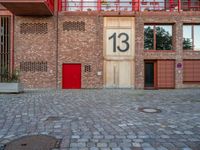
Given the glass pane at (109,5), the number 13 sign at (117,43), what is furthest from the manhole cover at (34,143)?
the glass pane at (109,5)

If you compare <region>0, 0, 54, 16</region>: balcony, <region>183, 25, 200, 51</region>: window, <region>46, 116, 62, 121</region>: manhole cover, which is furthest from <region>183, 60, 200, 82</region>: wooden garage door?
<region>46, 116, 62, 121</region>: manhole cover

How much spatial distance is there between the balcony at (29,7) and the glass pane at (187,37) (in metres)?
11.6

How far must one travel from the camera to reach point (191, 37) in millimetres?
21469

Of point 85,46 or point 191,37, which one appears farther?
point 191,37

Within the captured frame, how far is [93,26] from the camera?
20906mm

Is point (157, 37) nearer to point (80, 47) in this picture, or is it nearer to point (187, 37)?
point (187, 37)

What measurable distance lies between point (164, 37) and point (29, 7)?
11.5m

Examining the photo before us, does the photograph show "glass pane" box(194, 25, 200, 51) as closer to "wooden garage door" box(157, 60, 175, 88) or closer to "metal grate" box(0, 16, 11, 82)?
"wooden garage door" box(157, 60, 175, 88)

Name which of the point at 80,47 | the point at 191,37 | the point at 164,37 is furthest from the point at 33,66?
the point at 191,37

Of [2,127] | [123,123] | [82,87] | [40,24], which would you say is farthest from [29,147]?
[40,24]

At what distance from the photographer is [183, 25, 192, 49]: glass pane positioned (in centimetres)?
2145

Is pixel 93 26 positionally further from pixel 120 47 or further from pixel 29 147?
pixel 29 147

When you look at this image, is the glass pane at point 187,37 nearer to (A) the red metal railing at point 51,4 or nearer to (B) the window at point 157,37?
(B) the window at point 157,37

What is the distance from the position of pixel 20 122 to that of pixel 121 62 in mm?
14318
